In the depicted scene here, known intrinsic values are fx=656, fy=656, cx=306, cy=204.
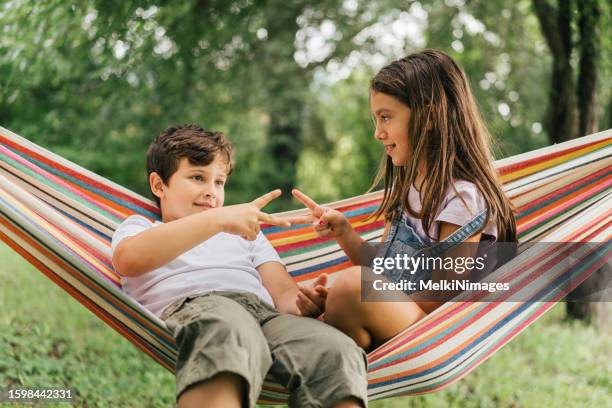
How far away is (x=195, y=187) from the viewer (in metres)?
1.80

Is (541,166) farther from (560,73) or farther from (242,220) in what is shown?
(560,73)

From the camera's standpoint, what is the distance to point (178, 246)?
1498mm

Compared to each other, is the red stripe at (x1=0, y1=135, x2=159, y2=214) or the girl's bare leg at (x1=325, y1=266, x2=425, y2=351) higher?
the red stripe at (x1=0, y1=135, x2=159, y2=214)

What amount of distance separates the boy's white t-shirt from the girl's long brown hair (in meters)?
0.48

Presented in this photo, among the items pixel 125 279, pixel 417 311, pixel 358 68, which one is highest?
pixel 358 68

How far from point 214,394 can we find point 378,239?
42.9 inches

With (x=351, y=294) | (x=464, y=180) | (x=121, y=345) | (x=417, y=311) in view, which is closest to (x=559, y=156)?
(x=464, y=180)

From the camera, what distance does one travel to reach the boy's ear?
74.6 inches

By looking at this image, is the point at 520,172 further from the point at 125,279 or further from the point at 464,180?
the point at 125,279

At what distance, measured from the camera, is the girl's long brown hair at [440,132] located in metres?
1.72

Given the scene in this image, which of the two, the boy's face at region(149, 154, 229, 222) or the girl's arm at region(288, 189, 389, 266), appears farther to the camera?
the girl's arm at region(288, 189, 389, 266)

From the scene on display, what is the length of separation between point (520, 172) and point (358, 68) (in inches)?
167

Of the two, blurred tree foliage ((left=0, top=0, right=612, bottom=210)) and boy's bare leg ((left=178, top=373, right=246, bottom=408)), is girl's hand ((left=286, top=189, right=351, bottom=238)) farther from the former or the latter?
boy's bare leg ((left=178, top=373, right=246, bottom=408))

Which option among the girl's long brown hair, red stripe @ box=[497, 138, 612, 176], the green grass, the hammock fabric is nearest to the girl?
the girl's long brown hair
